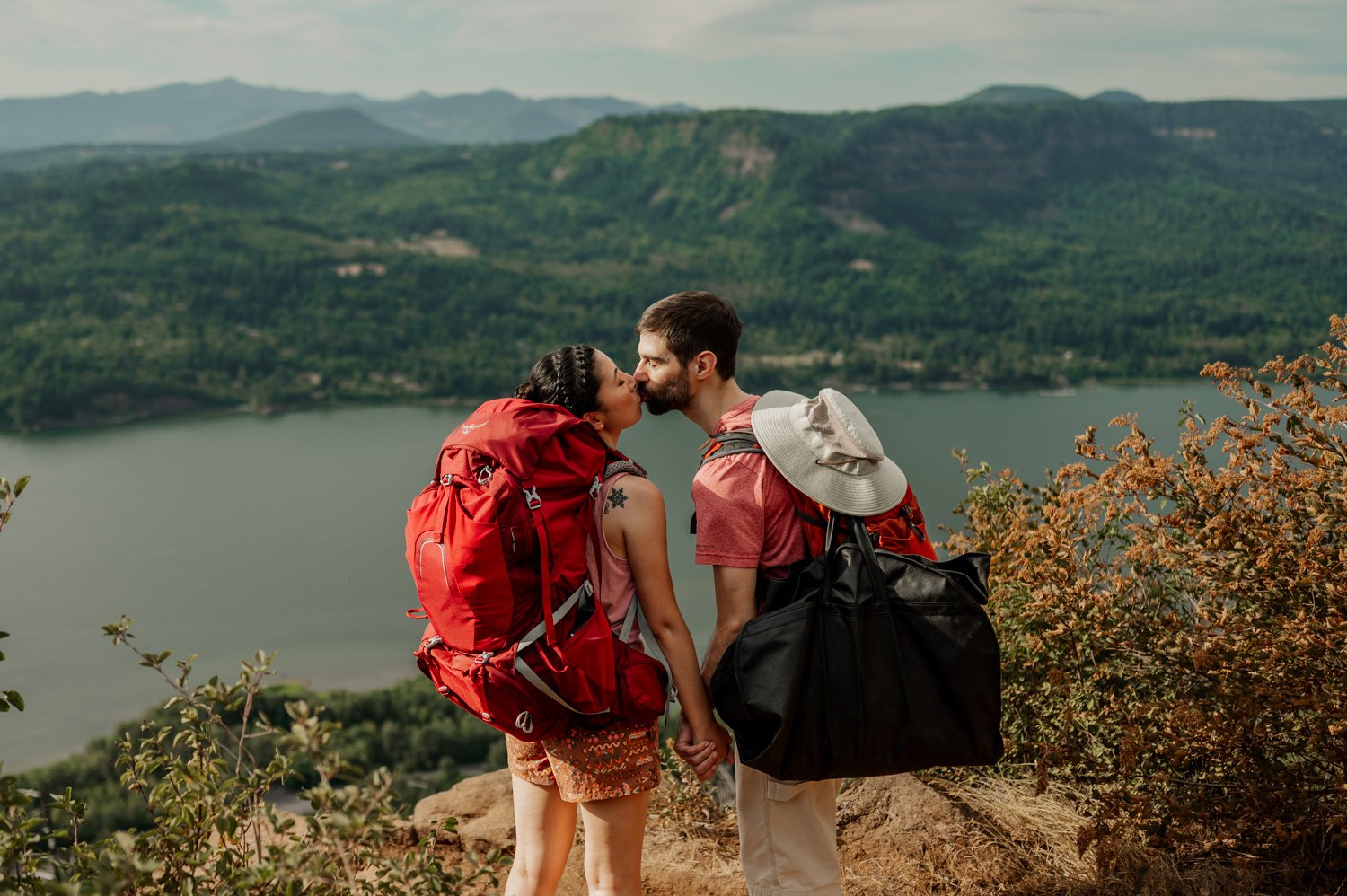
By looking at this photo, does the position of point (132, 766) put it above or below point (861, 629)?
below

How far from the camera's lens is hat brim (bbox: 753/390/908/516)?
1626 millimetres

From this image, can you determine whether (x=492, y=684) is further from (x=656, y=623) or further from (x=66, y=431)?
(x=66, y=431)

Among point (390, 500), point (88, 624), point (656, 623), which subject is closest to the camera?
point (656, 623)

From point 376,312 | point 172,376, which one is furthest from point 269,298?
point 172,376

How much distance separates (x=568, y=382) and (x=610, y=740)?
57cm

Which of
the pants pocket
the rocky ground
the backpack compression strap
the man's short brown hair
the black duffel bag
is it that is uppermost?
the man's short brown hair

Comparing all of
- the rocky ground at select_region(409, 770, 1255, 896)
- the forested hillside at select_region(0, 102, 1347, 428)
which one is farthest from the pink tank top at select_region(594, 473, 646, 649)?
the forested hillside at select_region(0, 102, 1347, 428)

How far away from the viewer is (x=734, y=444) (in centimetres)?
169

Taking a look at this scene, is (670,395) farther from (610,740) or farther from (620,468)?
(610,740)

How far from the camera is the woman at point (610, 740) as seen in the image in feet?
5.37

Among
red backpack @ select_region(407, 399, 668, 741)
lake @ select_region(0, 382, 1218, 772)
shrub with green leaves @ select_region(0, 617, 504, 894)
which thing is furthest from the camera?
lake @ select_region(0, 382, 1218, 772)

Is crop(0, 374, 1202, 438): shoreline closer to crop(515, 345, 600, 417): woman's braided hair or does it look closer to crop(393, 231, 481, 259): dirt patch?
crop(393, 231, 481, 259): dirt patch

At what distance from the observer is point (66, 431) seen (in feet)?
140

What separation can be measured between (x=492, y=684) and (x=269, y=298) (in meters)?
61.1
